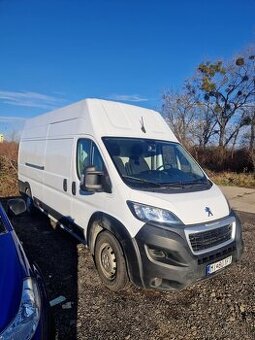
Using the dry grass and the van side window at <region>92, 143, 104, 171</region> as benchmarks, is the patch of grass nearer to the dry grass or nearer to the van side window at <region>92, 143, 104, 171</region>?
the dry grass

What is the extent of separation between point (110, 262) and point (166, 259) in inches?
32.9

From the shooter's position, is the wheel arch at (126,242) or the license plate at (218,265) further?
the license plate at (218,265)

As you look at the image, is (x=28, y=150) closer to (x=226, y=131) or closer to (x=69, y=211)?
(x=69, y=211)

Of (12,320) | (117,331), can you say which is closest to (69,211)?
(117,331)

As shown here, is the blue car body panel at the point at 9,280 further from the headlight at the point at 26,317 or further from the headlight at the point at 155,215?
the headlight at the point at 155,215

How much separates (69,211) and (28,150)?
3393 mm

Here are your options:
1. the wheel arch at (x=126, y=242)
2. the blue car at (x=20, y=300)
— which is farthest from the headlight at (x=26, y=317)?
the wheel arch at (x=126, y=242)

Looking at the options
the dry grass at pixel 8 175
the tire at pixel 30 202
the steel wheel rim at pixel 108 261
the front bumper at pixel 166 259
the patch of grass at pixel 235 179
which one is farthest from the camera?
the patch of grass at pixel 235 179

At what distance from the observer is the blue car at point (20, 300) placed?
1926 mm

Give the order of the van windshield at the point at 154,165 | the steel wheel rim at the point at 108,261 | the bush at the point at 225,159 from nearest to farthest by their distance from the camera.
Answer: the steel wheel rim at the point at 108,261
the van windshield at the point at 154,165
the bush at the point at 225,159

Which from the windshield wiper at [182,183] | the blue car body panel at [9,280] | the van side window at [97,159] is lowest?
the blue car body panel at [9,280]

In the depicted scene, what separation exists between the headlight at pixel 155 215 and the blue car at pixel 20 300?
138 centimetres

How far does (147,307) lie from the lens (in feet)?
11.9

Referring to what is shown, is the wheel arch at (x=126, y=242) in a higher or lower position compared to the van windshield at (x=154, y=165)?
lower
